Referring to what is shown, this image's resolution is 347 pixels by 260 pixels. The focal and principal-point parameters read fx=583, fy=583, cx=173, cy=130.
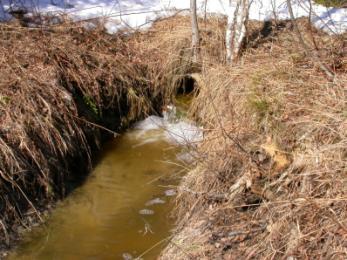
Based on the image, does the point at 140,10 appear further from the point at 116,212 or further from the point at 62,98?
the point at 116,212

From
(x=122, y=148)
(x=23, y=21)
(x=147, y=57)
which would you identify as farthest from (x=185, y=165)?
(x=23, y=21)

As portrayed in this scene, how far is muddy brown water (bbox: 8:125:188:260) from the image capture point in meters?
4.91

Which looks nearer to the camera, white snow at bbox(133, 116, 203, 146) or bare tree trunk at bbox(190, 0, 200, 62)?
white snow at bbox(133, 116, 203, 146)

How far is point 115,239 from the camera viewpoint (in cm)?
505

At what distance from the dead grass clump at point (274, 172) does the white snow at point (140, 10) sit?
2.50 metres

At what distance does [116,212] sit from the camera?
17.9 feet

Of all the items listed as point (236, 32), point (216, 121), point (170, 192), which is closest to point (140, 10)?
point (236, 32)

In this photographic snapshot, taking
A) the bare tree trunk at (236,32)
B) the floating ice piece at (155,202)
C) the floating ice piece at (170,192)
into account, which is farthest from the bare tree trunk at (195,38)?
the floating ice piece at (155,202)

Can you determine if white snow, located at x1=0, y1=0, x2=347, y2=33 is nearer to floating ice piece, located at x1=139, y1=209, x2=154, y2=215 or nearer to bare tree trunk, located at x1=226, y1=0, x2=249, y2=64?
bare tree trunk, located at x1=226, y1=0, x2=249, y2=64

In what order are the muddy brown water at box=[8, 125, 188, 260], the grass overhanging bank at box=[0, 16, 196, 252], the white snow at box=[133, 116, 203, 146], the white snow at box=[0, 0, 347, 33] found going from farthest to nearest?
the white snow at box=[0, 0, 347, 33] → the white snow at box=[133, 116, 203, 146] → the grass overhanging bank at box=[0, 16, 196, 252] → the muddy brown water at box=[8, 125, 188, 260]

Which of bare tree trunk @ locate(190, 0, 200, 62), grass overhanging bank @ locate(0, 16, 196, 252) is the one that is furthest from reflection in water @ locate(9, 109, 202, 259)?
bare tree trunk @ locate(190, 0, 200, 62)

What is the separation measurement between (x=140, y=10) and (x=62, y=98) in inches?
110

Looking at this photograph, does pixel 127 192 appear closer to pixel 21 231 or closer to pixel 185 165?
pixel 185 165

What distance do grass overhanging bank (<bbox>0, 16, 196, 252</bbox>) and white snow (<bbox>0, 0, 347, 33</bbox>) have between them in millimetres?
319
